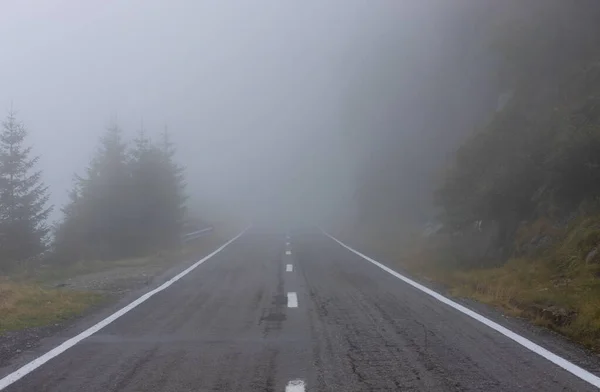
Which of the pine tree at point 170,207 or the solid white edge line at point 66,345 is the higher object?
the pine tree at point 170,207

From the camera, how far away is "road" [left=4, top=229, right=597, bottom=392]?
610 cm

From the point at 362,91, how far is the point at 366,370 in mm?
53646

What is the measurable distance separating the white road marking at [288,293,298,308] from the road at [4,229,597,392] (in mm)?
19

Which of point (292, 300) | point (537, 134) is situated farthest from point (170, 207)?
point (292, 300)

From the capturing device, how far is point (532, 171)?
17109 millimetres

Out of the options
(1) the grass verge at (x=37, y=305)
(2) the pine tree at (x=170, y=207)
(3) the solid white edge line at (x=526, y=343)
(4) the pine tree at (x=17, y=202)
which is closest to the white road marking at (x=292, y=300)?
(3) the solid white edge line at (x=526, y=343)

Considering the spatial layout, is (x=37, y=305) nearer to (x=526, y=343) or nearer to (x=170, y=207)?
(x=526, y=343)

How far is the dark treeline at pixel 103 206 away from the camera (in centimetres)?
2842

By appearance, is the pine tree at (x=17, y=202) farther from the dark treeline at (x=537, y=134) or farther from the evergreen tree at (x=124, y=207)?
the dark treeline at (x=537, y=134)

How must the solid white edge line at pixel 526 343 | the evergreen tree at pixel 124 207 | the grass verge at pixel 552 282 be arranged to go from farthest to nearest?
the evergreen tree at pixel 124 207 < the grass verge at pixel 552 282 < the solid white edge line at pixel 526 343

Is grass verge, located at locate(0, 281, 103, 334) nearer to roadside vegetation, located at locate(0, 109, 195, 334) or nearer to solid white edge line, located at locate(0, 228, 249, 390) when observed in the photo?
solid white edge line, located at locate(0, 228, 249, 390)

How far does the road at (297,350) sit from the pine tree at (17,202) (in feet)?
60.2

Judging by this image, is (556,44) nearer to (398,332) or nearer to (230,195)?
(398,332)

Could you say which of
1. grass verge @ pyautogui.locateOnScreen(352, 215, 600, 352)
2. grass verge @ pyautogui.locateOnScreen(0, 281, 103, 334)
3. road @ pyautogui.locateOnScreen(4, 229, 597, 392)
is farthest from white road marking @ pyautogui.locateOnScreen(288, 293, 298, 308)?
grass verge @ pyautogui.locateOnScreen(0, 281, 103, 334)
